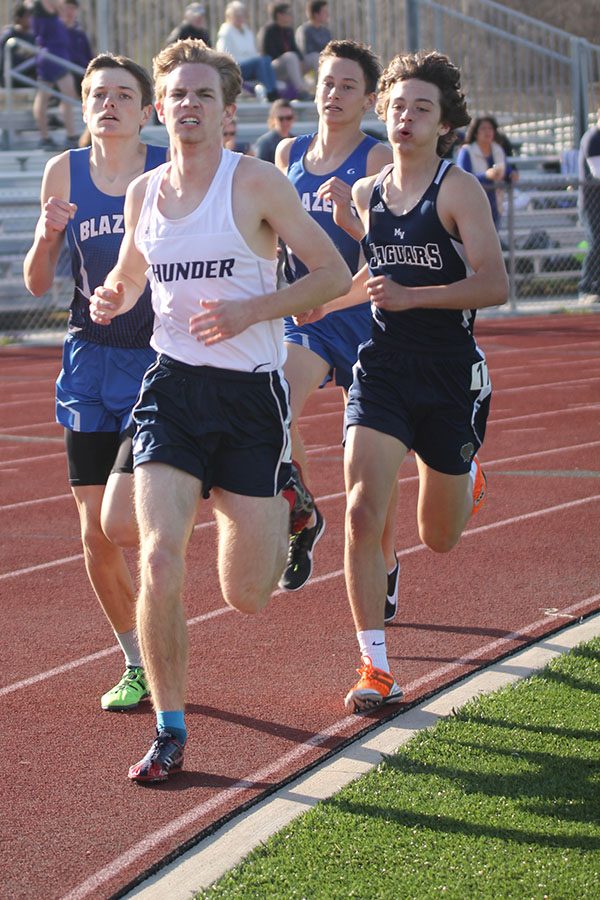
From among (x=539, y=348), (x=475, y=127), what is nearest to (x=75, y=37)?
(x=475, y=127)

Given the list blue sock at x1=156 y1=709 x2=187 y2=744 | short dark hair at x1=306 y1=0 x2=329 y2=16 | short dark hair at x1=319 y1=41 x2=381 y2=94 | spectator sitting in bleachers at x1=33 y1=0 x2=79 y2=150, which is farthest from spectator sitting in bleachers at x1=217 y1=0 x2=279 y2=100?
blue sock at x1=156 y1=709 x2=187 y2=744

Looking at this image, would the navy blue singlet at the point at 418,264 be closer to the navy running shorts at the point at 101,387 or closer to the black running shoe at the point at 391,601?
the navy running shorts at the point at 101,387

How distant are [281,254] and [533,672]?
2630 millimetres

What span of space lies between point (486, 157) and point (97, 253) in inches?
547

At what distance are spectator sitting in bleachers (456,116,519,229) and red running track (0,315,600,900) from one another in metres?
8.73

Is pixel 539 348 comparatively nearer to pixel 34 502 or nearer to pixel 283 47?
pixel 34 502

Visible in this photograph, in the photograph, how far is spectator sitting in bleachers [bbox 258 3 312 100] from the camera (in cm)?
2300

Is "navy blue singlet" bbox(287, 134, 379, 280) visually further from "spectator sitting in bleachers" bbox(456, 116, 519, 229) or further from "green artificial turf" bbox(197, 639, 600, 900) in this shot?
"spectator sitting in bleachers" bbox(456, 116, 519, 229)

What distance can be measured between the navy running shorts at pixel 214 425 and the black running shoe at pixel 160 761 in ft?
2.54

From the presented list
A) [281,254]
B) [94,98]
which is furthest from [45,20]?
[94,98]

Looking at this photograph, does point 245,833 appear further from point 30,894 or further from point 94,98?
point 94,98

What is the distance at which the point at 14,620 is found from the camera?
6098 mm

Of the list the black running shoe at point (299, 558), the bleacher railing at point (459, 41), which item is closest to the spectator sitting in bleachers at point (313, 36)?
the bleacher railing at point (459, 41)

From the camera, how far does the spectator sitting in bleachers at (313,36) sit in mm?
23062
